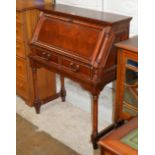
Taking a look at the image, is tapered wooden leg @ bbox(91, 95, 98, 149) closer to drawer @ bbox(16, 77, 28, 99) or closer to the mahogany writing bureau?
the mahogany writing bureau

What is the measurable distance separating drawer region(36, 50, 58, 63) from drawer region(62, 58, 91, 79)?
131mm

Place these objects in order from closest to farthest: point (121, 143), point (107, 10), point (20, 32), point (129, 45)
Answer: point (121, 143), point (129, 45), point (107, 10), point (20, 32)

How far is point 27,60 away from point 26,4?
558 mm

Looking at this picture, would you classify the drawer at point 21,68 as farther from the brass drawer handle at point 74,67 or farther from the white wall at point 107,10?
the brass drawer handle at point 74,67

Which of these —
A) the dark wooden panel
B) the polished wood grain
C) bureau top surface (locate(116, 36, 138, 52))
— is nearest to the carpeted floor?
the polished wood grain

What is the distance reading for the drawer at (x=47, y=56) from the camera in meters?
2.53

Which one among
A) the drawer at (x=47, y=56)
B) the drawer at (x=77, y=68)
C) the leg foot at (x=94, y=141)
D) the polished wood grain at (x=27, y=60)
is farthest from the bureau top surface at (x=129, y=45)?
the polished wood grain at (x=27, y=60)

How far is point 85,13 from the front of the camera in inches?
96.9

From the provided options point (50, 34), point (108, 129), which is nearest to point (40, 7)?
point (50, 34)

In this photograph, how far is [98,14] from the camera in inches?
95.6

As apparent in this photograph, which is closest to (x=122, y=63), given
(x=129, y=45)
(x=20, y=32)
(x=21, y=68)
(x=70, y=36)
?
(x=129, y=45)

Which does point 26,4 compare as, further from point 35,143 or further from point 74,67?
point 35,143

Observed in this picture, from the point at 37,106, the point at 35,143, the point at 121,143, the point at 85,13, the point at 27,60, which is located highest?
the point at 85,13
